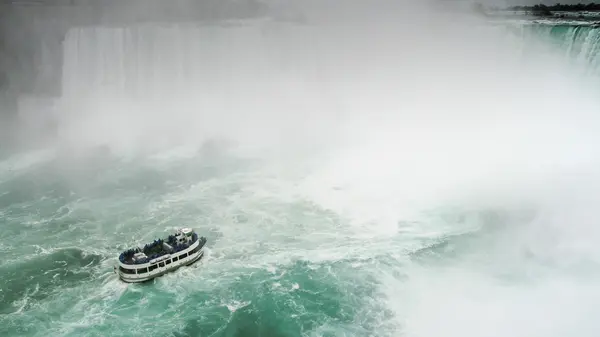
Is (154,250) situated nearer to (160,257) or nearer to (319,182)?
(160,257)

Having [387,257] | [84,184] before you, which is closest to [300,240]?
[387,257]

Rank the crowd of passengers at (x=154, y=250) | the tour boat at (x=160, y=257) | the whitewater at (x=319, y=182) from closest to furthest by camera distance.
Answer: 1. the whitewater at (x=319, y=182)
2. the tour boat at (x=160, y=257)
3. the crowd of passengers at (x=154, y=250)

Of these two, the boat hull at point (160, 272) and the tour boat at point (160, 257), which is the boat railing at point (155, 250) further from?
the boat hull at point (160, 272)

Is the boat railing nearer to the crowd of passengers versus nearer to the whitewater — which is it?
the crowd of passengers

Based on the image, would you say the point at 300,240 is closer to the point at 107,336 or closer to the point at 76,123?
the point at 107,336

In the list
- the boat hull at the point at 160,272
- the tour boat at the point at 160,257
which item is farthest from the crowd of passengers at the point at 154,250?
the boat hull at the point at 160,272

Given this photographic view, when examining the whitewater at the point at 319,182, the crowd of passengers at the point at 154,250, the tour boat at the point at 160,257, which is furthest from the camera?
the crowd of passengers at the point at 154,250

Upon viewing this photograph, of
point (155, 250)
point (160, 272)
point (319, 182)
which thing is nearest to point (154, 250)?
point (155, 250)
